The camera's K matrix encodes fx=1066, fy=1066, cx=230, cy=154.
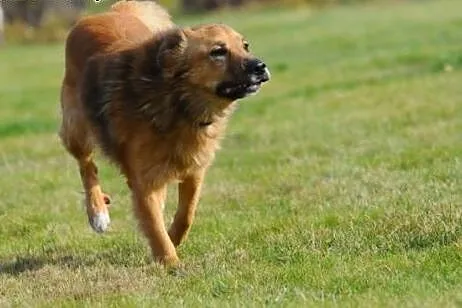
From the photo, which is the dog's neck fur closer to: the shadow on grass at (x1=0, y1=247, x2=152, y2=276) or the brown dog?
the brown dog

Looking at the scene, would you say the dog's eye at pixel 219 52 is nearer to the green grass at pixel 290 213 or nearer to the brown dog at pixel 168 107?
the brown dog at pixel 168 107

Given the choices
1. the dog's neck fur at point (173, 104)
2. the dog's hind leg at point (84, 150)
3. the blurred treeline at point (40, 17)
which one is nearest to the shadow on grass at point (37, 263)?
the dog's hind leg at point (84, 150)

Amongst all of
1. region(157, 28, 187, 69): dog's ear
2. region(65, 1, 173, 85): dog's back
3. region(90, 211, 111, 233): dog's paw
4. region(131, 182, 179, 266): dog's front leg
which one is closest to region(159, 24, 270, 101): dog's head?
region(157, 28, 187, 69): dog's ear

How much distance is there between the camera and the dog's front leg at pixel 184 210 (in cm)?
748

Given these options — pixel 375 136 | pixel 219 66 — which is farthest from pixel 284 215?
pixel 375 136

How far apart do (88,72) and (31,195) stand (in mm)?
2736

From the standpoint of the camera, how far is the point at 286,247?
6.94 m

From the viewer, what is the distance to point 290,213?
818 cm

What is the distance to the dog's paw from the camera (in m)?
8.17

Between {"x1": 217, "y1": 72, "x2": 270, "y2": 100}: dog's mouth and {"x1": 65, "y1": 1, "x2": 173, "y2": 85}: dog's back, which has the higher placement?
{"x1": 217, "y1": 72, "x2": 270, "y2": 100}: dog's mouth

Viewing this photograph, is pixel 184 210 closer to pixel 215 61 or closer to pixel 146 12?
pixel 215 61

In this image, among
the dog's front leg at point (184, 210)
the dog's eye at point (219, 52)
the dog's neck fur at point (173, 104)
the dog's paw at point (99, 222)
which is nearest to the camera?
the dog's eye at point (219, 52)

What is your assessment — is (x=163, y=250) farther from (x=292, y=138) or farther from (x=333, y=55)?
(x=333, y=55)

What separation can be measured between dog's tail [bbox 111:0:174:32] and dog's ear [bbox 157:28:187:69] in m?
1.35
